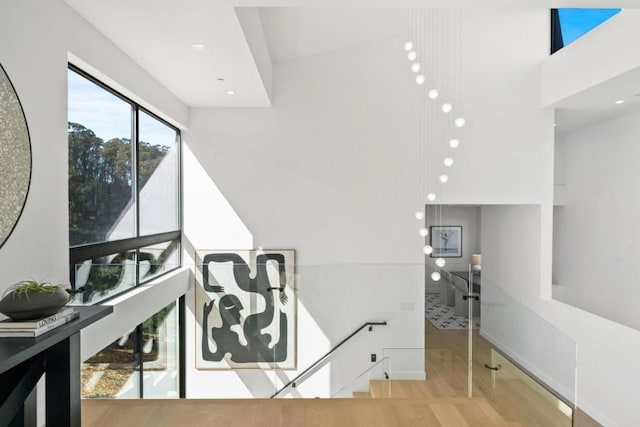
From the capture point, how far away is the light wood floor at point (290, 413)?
6.49ft

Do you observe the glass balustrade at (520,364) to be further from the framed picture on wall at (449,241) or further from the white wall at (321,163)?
the framed picture on wall at (449,241)

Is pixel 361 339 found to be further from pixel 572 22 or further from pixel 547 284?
pixel 572 22

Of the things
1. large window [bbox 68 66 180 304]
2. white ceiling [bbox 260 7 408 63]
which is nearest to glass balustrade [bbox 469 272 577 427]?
large window [bbox 68 66 180 304]

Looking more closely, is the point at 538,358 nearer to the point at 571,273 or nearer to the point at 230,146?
the point at 571,273

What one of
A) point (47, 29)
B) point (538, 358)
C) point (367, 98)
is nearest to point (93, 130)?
point (47, 29)

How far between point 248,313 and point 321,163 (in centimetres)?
245

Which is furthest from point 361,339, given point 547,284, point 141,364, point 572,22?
point 572,22

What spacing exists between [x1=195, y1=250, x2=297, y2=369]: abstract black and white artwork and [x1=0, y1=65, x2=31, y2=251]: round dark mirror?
151cm

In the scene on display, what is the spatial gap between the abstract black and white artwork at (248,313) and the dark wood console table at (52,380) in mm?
1390

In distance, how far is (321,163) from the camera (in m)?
4.99

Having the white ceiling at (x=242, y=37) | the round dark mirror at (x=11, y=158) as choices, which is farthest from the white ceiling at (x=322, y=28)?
the round dark mirror at (x=11, y=158)

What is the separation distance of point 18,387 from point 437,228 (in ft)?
26.1

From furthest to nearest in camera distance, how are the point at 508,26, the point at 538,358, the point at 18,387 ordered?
1. the point at 508,26
2. the point at 538,358
3. the point at 18,387

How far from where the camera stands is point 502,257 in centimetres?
591
